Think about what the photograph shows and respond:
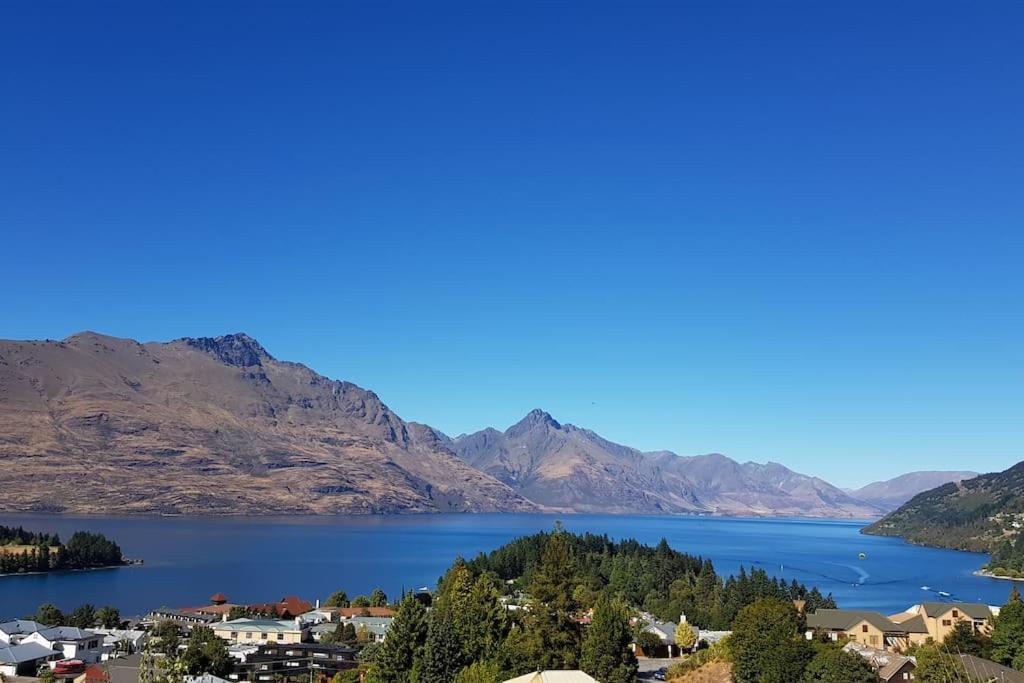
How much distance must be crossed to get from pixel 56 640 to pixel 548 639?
115 feet

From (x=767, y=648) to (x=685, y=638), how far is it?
18996mm

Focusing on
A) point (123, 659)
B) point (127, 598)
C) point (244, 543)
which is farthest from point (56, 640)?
point (244, 543)

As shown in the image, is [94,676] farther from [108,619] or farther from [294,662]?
[108,619]

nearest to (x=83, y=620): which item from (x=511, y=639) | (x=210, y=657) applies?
(x=210, y=657)

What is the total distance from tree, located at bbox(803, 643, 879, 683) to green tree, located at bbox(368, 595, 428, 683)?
16.6 m

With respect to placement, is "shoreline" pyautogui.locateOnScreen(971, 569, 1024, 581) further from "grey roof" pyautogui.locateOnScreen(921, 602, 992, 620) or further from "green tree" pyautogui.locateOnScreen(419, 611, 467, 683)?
"green tree" pyautogui.locateOnScreen(419, 611, 467, 683)

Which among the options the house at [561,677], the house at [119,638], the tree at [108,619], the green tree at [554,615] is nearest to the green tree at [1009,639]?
the green tree at [554,615]

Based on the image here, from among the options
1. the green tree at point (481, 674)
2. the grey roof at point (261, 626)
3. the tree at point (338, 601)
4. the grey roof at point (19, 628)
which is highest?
the green tree at point (481, 674)

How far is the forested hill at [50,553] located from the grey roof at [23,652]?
231ft

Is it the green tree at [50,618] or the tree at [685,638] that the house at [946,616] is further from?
the green tree at [50,618]

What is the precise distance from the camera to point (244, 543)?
17562cm

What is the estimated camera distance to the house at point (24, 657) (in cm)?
4853

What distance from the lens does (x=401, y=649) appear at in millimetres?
36750

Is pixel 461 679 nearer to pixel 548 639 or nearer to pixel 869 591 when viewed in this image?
pixel 548 639
